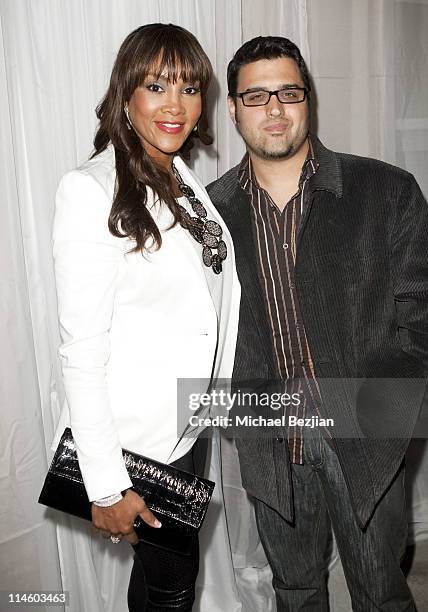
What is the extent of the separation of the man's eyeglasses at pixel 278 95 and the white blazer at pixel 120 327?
483 mm

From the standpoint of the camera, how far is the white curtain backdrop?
2.01 m

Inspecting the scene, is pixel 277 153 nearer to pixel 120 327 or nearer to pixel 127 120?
pixel 127 120

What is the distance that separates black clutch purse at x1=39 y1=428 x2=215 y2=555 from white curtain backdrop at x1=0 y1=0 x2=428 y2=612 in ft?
1.72

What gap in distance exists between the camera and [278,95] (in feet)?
6.37

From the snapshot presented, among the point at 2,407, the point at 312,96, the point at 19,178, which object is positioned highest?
the point at 312,96

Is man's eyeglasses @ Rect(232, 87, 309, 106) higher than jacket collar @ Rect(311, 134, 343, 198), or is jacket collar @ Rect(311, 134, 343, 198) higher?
man's eyeglasses @ Rect(232, 87, 309, 106)

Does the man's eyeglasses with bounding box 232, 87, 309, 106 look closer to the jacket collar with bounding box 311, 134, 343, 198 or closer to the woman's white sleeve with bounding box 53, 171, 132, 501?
the jacket collar with bounding box 311, 134, 343, 198

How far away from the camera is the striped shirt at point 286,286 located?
6.28 feet

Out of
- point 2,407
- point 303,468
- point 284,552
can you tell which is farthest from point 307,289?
point 2,407

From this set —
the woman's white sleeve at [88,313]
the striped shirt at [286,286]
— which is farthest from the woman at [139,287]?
the striped shirt at [286,286]

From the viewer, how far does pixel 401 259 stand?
6.22ft

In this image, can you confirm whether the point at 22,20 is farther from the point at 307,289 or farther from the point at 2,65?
the point at 307,289

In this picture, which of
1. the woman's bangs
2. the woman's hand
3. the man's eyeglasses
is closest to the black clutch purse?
the woman's hand

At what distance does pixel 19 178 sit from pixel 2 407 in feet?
2.17
